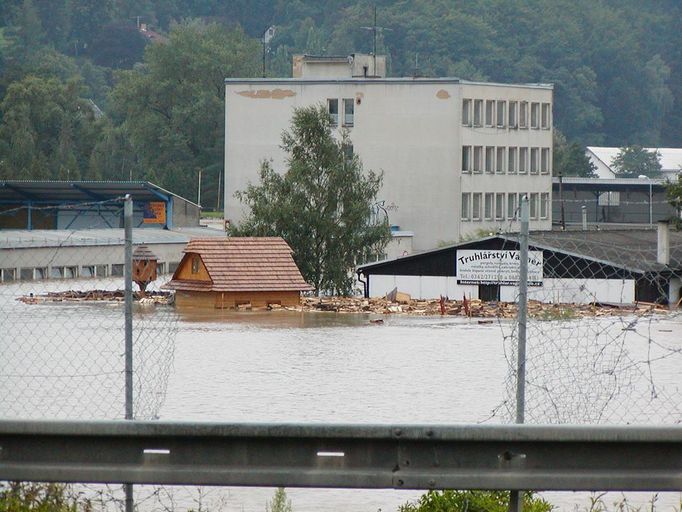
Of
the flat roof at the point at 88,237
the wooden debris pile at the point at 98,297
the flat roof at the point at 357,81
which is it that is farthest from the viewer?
the flat roof at the point at 357,81

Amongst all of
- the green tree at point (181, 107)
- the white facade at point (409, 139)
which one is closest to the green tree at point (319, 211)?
the white facade at point (409, 139)

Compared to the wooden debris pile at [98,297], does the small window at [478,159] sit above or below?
above

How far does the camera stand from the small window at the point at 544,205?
98125 millimetres

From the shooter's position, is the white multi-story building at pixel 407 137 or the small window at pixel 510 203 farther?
the small window at pixel 510 203

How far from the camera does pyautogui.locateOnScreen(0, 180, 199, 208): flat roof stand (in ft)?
282

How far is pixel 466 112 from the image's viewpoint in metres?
88.6

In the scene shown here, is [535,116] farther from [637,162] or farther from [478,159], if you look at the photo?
[637,162]

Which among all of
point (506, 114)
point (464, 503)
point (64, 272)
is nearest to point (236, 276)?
point (64, 272)

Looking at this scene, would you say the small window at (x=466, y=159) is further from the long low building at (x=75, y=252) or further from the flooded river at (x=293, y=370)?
the flooded river at (x=293, y=370)

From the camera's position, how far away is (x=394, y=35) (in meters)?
179

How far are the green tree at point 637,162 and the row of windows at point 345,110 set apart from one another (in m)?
65.5

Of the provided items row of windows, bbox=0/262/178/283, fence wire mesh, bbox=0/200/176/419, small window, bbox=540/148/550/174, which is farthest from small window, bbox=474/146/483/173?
fence wire mesh, bbox=0/200/176/419

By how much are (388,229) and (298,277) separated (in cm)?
1011

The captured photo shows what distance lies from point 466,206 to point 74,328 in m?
52.2
